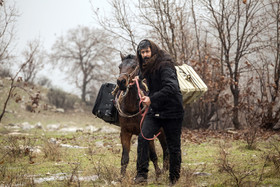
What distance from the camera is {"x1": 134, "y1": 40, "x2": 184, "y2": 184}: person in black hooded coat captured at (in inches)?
178

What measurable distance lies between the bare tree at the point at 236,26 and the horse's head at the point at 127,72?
34.6 feet

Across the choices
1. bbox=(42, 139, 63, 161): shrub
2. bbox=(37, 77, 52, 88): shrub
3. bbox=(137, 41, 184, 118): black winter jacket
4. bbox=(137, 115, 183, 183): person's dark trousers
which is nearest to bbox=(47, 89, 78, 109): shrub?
bbox=(37, 77, 52, 88): shrub

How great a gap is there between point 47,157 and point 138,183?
4061 millimetres

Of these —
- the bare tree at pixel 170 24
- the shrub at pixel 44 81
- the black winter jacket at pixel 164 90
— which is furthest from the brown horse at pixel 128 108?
the shrub at pixel 44 81

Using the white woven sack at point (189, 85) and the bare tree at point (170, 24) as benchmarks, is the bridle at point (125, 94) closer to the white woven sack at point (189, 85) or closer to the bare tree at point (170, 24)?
the white woven sack at point (189, 85)

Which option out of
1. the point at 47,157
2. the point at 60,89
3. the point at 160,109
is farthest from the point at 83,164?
the point at 60,89

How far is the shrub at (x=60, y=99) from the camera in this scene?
3919 cm

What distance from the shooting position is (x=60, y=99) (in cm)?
3959

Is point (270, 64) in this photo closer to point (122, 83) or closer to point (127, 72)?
point (127, 72)

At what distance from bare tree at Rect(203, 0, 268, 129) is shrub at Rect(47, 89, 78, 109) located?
26.2 metres

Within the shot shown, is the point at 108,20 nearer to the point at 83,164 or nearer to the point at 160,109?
the point at 83,164

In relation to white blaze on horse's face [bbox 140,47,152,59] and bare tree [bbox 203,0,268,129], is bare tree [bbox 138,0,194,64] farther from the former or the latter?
white blaze on horse's face [bbox 140,47,152,59]

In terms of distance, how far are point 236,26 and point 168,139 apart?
1344cm

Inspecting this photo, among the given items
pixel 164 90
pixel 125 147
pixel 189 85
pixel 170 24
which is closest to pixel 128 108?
pixel 125 147
